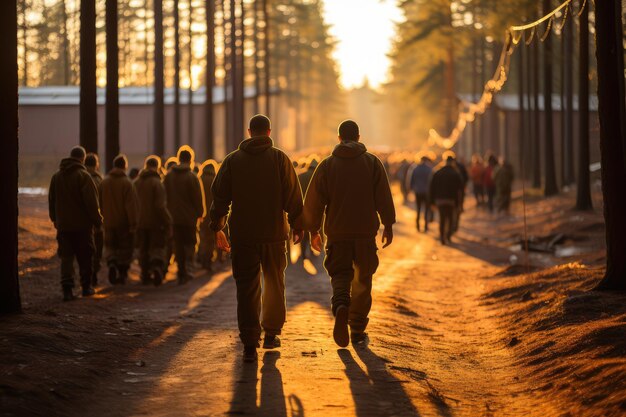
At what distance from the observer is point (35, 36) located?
3674 inches

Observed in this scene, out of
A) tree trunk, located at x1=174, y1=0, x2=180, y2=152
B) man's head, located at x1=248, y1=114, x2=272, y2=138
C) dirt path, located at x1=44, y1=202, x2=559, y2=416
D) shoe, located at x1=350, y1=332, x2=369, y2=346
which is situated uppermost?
tree trunk, located at x1=174, y1=0, x2=180, y2=152

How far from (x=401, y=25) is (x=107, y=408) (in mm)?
73308

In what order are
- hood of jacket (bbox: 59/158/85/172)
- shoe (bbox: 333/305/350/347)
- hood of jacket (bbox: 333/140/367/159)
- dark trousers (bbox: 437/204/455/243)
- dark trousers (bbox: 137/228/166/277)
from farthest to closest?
dark trousers (bbox: 437/204/455/243)
dark trousers (bbox: 137/228/166/277)
hood of jacket (bbox: 59/158/85/172)
hood of jacket (bbox: 333/140/367/159)
shoe (bbox: 333/305/350/347)

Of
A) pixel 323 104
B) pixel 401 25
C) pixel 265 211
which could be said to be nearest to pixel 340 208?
pixel 265 211

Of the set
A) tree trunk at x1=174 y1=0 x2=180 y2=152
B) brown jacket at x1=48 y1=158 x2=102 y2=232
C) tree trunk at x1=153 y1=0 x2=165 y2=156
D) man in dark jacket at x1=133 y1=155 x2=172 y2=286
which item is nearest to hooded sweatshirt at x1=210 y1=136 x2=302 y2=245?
brown jacket at x1=48 y1=158 x2=102 y2=232

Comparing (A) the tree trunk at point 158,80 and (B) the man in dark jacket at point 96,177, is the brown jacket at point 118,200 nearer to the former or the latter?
(B) the man in dark jacket at point 96,177

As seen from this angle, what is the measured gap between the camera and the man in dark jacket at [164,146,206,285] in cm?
1834

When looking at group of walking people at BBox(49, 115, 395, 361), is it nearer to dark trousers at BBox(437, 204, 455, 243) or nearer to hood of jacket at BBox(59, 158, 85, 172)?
hood of jacket at BBox(59, 158, 85, 172)

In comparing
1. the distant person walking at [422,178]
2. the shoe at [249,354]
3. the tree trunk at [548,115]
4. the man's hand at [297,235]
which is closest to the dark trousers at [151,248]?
the man's hand at [297,235]

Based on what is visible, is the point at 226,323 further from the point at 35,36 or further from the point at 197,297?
the point at 35,36

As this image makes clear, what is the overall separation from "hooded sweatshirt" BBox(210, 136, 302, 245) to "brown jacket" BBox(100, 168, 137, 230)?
713cm

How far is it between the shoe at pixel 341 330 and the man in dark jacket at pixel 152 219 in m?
7.59

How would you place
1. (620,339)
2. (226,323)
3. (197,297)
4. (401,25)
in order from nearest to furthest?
1. (620,339)
2. (226,323)
3. (197,297)
4. (401,25)

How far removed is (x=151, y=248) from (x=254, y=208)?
8.09 metres
